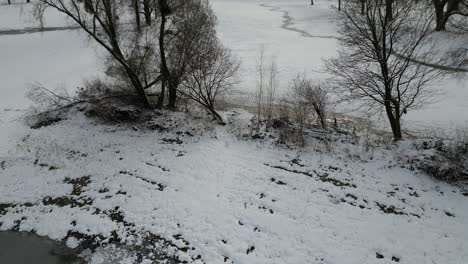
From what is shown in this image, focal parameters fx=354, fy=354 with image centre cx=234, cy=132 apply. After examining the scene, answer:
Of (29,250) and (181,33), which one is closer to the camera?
(29,250)

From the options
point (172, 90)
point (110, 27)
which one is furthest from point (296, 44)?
point (110, 27)

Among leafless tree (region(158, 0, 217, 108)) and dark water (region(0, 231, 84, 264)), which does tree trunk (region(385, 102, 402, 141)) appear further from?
dark water (region(0, 231, 84, 264))

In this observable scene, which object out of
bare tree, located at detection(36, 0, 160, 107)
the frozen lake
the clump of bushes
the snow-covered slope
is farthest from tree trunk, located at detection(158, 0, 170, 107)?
the clump of bushes

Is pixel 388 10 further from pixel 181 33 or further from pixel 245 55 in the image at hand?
pixel 245 55

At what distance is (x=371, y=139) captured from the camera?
1462cm

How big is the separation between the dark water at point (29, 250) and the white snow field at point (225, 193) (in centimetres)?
27

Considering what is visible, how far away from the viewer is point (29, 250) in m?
9.60

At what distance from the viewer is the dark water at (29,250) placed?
30.3ft

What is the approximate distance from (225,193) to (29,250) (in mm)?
5645

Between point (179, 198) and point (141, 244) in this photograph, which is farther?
point (179, 198)

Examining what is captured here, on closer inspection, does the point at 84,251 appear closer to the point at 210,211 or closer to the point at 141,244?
the point at 141,244

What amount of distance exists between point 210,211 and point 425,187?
266 inches

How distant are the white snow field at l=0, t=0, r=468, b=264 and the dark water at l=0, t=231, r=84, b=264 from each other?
0.90 feet

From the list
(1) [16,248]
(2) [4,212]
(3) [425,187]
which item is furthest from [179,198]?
(3) [425,187]
